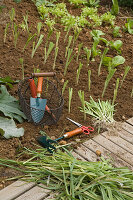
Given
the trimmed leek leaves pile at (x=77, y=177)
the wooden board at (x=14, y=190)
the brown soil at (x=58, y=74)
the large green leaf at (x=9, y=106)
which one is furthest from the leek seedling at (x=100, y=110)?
the wooden board at (x=14, y=190)

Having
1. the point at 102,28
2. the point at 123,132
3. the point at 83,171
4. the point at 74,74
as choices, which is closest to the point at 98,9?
the point at 102,28

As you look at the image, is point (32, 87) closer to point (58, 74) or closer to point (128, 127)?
point (58, 74)

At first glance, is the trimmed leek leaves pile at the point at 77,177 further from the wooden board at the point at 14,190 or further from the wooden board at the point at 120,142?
the wooden board at the point at 120,142

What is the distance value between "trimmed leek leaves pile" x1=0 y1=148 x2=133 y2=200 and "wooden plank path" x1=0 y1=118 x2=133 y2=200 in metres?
0.09

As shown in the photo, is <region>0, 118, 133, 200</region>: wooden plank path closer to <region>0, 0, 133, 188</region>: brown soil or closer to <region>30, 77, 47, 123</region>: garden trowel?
<region>0, 0, 133, 188</region>: brown soil

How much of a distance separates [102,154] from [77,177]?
0.50 metres

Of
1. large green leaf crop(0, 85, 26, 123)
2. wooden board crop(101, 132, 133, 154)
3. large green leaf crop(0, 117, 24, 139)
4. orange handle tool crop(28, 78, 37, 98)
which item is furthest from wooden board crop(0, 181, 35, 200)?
orange handle tool crop(28, 78, 37, 98)

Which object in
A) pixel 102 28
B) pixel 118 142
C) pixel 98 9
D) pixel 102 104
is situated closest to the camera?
pixel 118 142

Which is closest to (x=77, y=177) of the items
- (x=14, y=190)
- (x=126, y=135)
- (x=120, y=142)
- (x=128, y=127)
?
(x=14, y=190)

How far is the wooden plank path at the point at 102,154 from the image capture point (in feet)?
7.60

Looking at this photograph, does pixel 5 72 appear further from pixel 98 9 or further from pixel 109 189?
pixel 98 9

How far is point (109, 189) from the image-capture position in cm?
235

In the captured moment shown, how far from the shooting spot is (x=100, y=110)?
3.48 metres

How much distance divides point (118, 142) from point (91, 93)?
0.92 m
